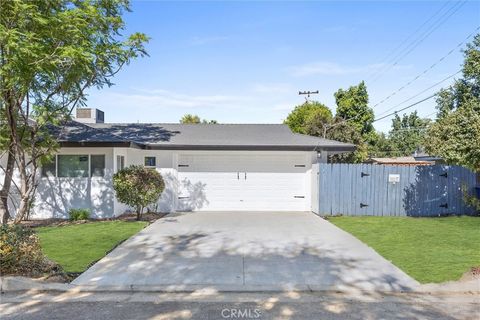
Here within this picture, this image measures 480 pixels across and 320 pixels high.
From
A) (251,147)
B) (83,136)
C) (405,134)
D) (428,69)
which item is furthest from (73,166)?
(405,134)

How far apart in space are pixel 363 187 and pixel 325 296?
875 cm

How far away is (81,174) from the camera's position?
13.5m

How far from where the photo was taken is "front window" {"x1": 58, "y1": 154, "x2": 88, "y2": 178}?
13.5m

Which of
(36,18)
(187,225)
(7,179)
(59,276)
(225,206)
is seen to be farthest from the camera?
(225,206)

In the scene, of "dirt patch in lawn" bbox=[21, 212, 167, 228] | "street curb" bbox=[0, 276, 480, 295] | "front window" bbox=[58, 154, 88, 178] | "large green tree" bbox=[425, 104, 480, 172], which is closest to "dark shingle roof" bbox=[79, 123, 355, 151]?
"front window" bbox=[58, 154, 88, 178]

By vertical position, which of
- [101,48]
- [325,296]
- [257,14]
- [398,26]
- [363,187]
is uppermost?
[398,26]

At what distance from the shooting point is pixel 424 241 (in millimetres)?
9297

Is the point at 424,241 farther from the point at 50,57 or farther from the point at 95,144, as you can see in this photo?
the point at 95,144

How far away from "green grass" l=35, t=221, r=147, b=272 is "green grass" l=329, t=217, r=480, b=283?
232 inches

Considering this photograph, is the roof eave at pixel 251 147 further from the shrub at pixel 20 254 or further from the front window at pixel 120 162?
the shrub at pixel 20 254

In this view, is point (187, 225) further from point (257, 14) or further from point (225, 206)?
point (257, 14)

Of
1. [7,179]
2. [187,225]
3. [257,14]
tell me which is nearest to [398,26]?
[257,14]

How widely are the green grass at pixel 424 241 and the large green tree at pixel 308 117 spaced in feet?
47.9

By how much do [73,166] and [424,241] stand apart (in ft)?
36.2
